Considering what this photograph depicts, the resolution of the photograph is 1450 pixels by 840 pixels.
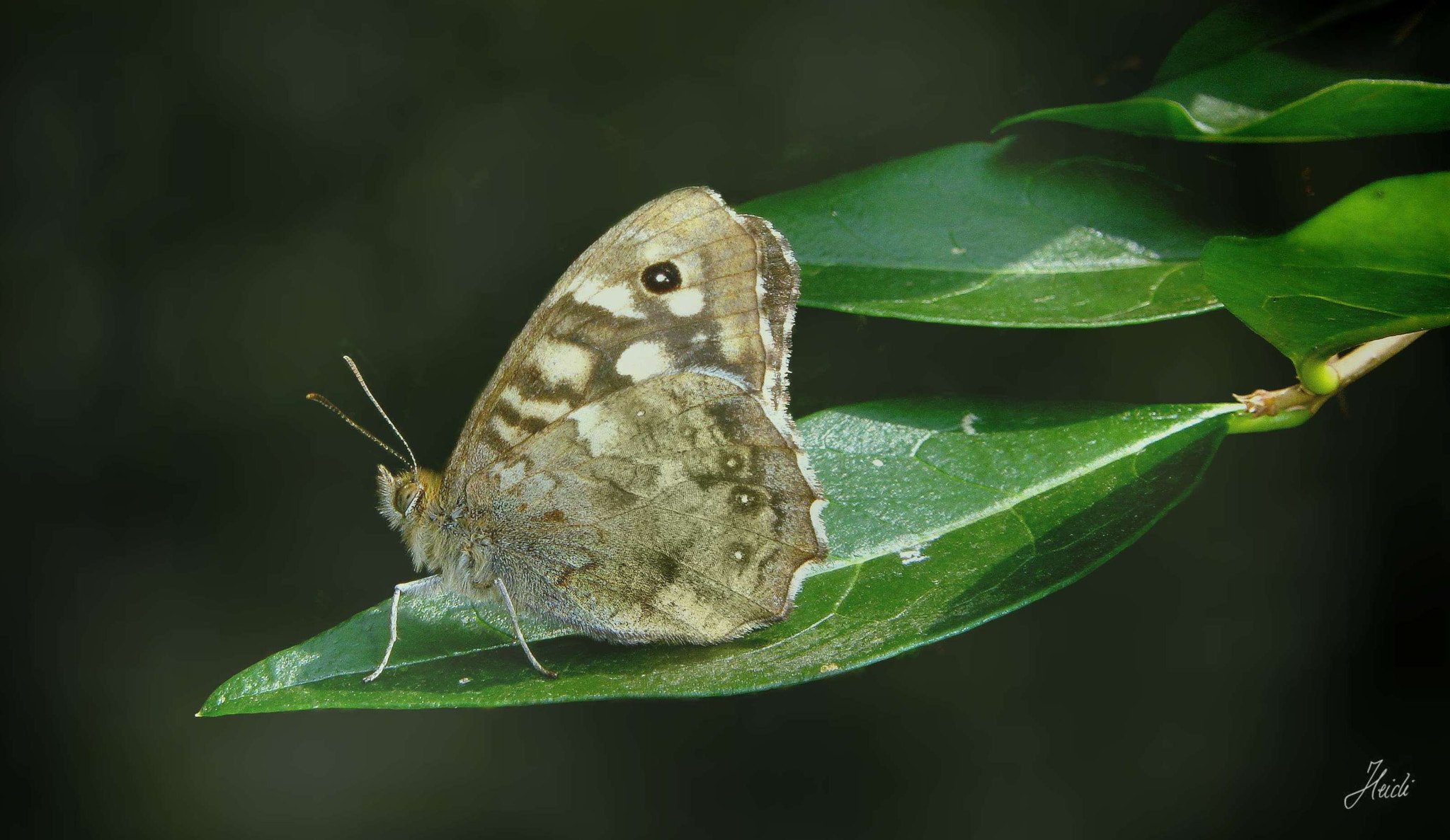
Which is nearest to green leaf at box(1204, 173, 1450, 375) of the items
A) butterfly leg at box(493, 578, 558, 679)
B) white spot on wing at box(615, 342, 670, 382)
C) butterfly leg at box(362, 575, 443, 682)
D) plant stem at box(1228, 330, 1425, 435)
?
plant stem at box(1228, 330, 1425, 435)

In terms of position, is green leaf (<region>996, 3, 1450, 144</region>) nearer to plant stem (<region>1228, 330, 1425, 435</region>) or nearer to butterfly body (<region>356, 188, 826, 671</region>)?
plant stem (<region>1228, 330, 1425, 435</region>)

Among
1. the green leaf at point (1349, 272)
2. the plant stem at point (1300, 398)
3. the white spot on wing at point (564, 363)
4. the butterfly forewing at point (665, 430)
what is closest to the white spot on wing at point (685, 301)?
the butterfly forewing at point (665, 430)

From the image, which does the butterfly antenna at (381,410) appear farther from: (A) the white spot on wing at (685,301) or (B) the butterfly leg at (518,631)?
(A) the white spot on wing at (685,301)

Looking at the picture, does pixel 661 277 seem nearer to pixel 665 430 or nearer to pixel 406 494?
pixel 665 430

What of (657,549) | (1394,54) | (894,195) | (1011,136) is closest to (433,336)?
(657,549)

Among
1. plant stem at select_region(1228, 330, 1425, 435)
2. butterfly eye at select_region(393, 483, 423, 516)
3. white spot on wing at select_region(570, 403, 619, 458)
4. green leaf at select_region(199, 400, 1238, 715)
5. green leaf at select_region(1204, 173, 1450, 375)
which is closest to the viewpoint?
green leaf at select_region(1204, 173, 1450, 375)

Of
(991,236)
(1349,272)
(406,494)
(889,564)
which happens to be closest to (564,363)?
(406,494)
